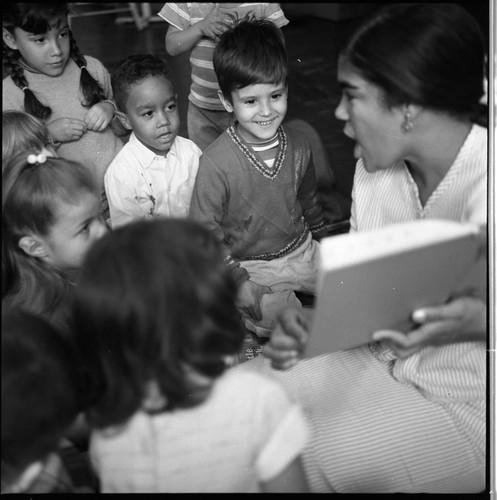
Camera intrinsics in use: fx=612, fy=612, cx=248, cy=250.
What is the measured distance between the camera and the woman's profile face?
105cm

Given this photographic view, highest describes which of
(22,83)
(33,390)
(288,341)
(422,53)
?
(422,53)

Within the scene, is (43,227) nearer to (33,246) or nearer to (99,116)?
(33,246)

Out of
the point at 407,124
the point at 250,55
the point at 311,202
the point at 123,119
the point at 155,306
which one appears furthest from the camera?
the point at 311,202

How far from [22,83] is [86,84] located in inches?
5.6

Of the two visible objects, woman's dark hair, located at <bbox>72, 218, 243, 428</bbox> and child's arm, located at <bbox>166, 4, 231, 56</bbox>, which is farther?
child's arm, located at <bbox>166, 4, 231, 56</bbox>

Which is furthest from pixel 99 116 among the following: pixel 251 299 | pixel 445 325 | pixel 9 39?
pixel 445 325

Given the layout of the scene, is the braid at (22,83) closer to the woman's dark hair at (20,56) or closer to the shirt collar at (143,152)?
the woman's dark hair at (20,56)

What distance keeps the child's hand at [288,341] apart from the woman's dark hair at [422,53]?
424 millimetres

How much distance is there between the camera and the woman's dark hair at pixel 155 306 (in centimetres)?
82

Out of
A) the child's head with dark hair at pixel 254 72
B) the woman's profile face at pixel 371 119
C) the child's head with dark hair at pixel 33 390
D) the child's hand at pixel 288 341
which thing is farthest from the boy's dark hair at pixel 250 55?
the child's head with dark hair at pixel 33 390

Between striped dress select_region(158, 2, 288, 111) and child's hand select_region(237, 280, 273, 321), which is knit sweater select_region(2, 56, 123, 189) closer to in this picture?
striped dress select_region(158, 2, 288, 111)

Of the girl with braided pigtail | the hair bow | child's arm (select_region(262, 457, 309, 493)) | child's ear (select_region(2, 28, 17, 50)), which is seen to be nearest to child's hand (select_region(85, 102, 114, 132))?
the girl with braided pigtail

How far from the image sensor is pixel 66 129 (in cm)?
144

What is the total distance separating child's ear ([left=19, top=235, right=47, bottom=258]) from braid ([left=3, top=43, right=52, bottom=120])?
38cm
